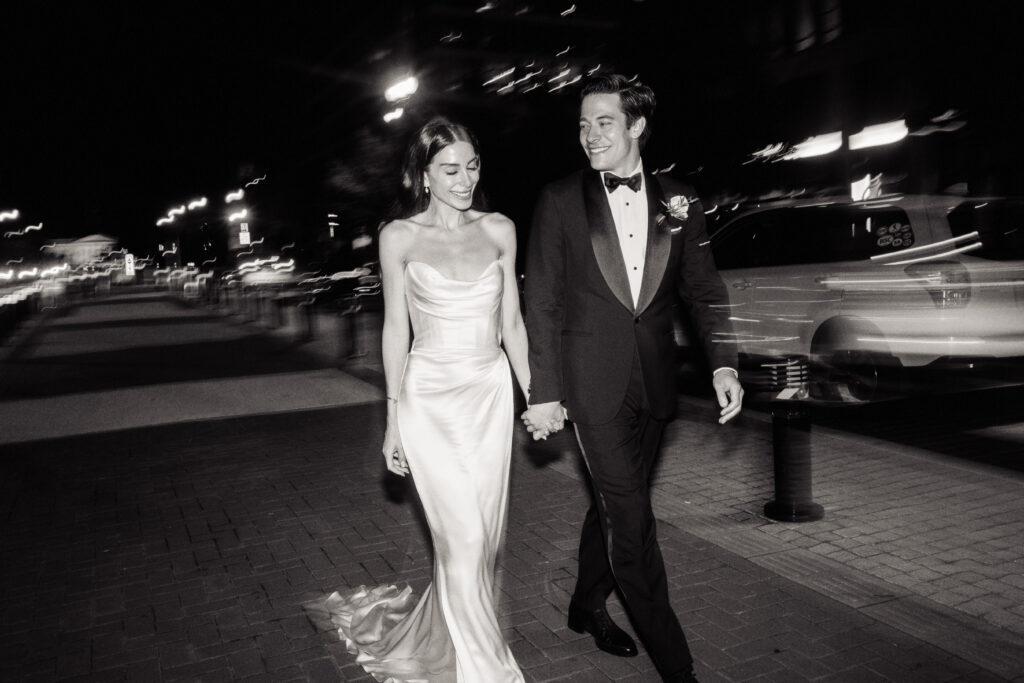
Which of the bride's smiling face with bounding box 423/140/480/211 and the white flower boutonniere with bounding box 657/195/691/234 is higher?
the bride's smiling face with bounding box 423/140/480/211

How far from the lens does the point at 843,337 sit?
7.68 m

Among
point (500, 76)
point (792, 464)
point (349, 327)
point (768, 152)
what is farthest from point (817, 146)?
point (792, 464)

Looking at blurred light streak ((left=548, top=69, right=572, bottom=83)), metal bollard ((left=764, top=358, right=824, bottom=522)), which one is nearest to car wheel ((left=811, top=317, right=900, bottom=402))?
metal bollard ((left=764, top=358, right=824, bottom=522))

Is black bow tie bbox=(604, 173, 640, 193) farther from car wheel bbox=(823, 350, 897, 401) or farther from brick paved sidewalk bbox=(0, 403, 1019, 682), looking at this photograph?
car wheel bbox=(823, 350, 897, 401)

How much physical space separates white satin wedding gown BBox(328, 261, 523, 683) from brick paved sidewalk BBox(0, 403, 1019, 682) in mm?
473

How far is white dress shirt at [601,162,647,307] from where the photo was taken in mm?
3088

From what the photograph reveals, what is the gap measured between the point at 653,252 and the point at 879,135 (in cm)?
1614

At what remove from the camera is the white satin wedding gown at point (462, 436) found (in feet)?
10.3

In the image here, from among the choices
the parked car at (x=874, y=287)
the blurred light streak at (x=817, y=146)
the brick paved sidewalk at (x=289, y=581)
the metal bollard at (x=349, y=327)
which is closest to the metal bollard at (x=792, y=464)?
the brick paved sidewalk at (x=289, y=581)

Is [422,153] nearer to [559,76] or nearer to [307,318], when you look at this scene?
[559,76]

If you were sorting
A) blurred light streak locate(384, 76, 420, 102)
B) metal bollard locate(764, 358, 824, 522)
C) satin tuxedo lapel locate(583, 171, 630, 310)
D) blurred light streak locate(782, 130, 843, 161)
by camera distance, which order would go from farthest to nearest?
blurred light streak locate(782, 130, 843, 161)
blurred light streak locate(384, 76, 420, 102)
metal bollard locate(764, 358, 824, 522)
satin tuxedo lapel locate(583, 171, 630, 310)

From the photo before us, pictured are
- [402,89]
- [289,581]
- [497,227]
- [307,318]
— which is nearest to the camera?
[497,227]

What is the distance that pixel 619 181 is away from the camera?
122 inches

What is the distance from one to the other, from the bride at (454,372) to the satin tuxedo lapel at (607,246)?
35 centimetres
